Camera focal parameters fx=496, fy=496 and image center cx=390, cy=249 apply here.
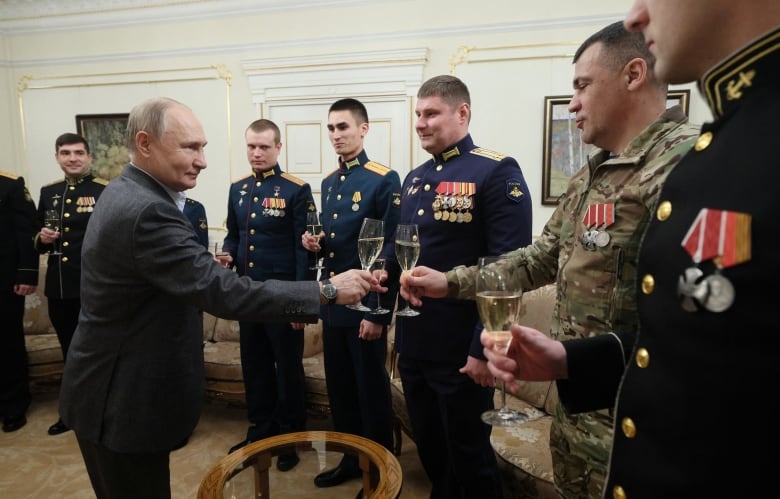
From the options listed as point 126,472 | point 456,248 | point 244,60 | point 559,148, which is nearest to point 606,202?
point 456,248

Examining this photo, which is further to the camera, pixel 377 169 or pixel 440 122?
pixel 377 169

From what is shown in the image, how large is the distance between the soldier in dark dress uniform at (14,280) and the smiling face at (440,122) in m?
2.99

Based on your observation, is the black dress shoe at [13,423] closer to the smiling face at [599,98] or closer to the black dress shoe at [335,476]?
the black dress shoe at [335,476]

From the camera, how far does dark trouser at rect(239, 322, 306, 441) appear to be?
306 centimetres

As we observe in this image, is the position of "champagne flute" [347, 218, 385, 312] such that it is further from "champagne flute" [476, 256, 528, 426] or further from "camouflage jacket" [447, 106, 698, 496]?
"champagne flute" [476, 256, 528, 426]

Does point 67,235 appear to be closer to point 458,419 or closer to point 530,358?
point 458,419

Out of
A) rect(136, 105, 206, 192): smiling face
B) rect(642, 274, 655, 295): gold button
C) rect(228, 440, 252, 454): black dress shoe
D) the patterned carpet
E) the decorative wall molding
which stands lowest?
the patterned carpet

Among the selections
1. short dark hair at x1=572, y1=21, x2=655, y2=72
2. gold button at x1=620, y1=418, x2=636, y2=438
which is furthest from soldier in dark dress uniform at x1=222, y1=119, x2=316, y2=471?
gold button at x1=620, y1=418, x2=636, y2=438

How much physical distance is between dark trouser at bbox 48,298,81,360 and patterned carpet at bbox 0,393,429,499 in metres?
0.60

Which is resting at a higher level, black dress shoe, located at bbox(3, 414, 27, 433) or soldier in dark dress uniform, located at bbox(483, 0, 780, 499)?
soldier in dark dress uniform, located at bbox(483, 0, 780, 499)

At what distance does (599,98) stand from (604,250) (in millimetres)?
Result: 418

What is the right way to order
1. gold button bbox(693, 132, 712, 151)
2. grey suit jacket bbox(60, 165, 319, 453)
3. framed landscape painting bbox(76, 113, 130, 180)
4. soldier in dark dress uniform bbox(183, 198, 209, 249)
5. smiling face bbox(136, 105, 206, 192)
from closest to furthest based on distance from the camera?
gold button bbox(693, 132, 712, 151), grey suit jacket bbox(60, 165, 319, 453), smiling face bbox(136, 105, 206, 192), soldier in dark dress uniform bbox(183, 198, 209, 249), framed landscape painting bbox(76, 113, 130, 180)

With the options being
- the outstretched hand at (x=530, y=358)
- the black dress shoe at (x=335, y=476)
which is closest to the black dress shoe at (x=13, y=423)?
the black dress shoe at (x=335, y=476)

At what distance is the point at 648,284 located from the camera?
695 mm
